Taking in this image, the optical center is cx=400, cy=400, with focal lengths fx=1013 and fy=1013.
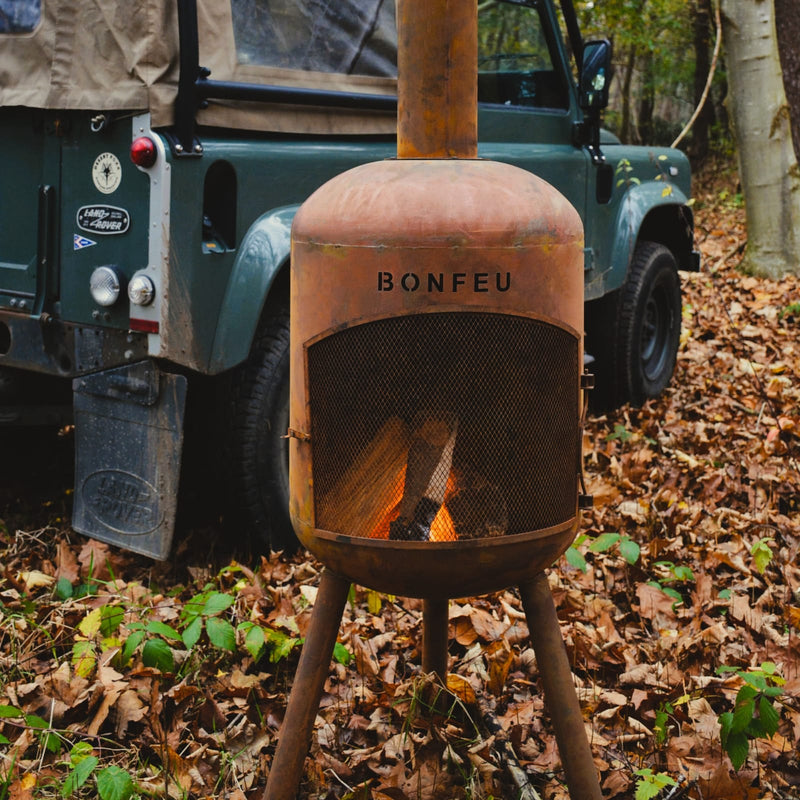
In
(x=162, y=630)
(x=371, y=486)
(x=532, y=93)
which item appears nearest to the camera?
(x=371, y=486)

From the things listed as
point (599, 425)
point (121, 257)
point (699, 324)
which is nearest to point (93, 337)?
point (121, 257)

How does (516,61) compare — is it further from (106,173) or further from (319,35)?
(106,173)

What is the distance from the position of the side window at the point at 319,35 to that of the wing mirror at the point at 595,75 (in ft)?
4.14

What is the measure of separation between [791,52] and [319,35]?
7.09m

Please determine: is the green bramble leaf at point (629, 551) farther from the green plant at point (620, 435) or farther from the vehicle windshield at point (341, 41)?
the vehicle windshield at point (341, 41)

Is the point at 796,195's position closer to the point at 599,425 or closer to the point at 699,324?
the point at 699,324

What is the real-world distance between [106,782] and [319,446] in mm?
946

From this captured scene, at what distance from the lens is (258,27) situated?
12.5 feet

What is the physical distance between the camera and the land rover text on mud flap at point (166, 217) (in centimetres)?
344

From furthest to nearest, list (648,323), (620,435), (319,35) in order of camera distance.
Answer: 1. (648,323)
2. (620,435)
3. (319,35)

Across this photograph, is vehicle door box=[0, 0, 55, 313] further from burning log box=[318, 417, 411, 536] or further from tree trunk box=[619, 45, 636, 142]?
tree trunk box=[619, 45, 636, 142]

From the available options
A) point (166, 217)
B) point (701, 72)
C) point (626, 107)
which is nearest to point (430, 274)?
point (166, 217)

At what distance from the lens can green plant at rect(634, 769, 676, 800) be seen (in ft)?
8.08

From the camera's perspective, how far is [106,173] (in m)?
3.54
